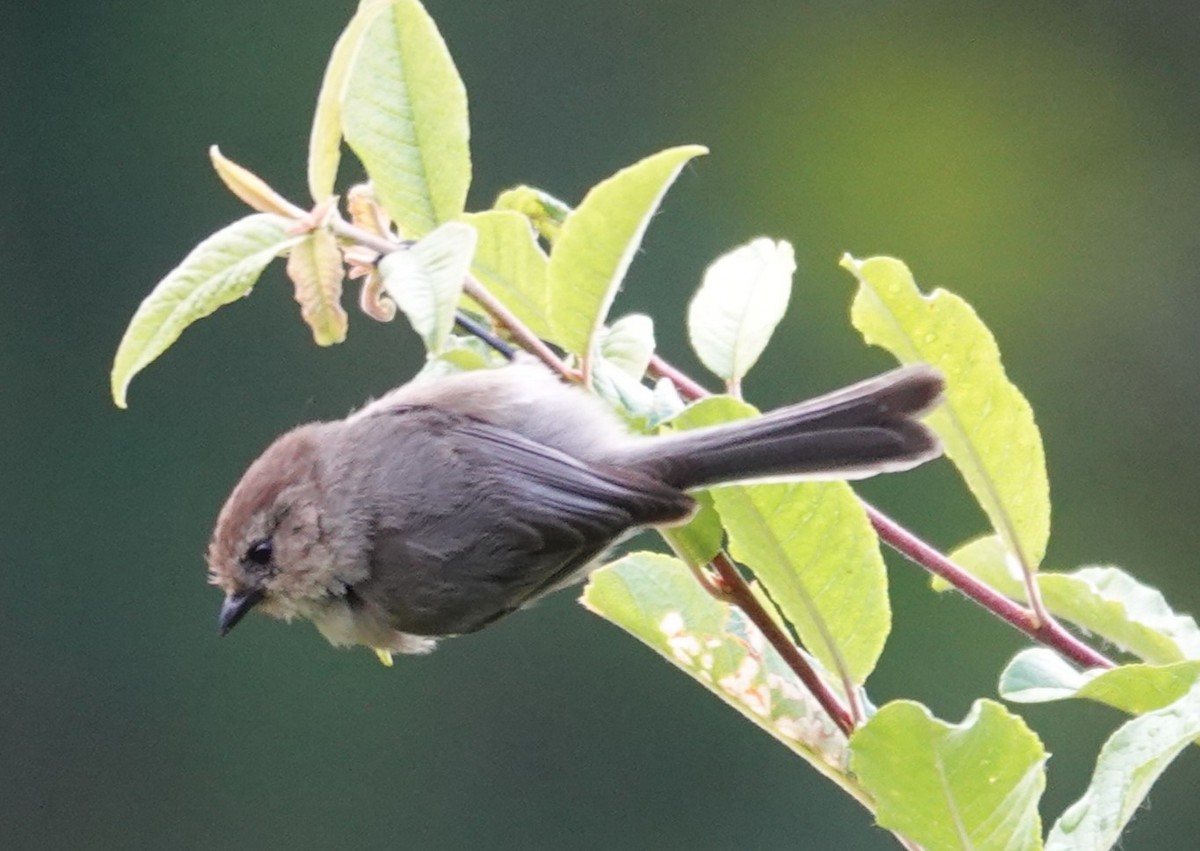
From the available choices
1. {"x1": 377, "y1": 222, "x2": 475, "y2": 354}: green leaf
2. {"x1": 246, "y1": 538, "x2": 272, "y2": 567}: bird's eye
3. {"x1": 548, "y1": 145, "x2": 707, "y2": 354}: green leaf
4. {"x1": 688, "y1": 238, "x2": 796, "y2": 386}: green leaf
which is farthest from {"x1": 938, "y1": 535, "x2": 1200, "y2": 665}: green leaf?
{"x1": 246, "y1": 538, "x2": 272, "y2": 567}: bird's eye

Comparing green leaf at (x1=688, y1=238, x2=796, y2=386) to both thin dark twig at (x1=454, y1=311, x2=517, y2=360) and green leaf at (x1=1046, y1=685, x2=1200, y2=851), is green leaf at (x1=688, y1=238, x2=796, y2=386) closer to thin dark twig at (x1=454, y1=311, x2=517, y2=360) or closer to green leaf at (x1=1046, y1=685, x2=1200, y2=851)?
thin dark twig at (x1=454, y1=311, x2=517, y2=360)

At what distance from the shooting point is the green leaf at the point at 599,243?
4.09 feet

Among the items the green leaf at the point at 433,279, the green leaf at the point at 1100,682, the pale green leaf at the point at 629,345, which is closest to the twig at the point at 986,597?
the green leaf at the point at 1100,682

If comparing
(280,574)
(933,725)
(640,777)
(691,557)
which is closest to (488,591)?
(280,574)

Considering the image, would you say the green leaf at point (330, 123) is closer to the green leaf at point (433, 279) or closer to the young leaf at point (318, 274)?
the young leaf at point (318, 274)

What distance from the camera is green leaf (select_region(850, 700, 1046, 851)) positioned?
1046 millimetres

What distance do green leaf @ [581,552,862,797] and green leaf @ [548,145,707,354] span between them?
0.65 ft

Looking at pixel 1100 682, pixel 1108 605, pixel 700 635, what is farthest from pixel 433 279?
pixel 1108 605

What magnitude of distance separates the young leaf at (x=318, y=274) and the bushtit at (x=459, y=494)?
26 cm

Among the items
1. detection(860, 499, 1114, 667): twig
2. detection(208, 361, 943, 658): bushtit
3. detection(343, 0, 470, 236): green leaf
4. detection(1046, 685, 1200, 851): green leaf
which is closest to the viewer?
detection(1046, 685, 1200, 851): green leaf

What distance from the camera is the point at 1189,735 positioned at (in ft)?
3.28

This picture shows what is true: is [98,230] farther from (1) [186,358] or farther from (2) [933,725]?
(2) [933,725]

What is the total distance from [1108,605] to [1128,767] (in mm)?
402

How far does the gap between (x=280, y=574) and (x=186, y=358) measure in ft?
10.4
